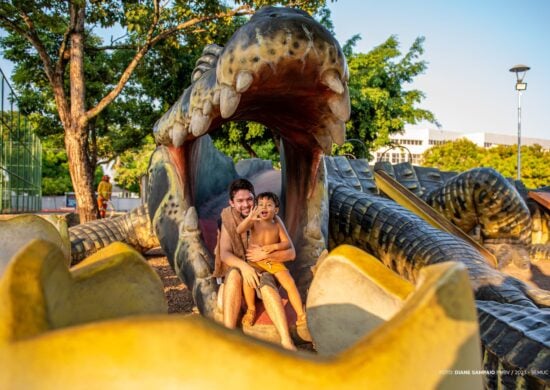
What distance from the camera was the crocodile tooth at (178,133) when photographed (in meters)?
1.82

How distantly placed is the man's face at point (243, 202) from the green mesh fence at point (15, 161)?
1084 centimetres

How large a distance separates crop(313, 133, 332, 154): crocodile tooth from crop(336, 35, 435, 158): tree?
14.6m

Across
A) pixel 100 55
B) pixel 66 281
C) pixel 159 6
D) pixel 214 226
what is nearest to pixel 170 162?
pixel 214 226

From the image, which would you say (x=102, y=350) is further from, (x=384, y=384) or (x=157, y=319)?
(x=384, y=384)

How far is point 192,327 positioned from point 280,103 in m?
1.56

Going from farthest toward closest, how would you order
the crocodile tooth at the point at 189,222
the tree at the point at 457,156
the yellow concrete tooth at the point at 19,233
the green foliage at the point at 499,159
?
the tree at the point at 457,156, the green foliage at the point at 499,159, the crocodile tooth at the point at 189,222, the yellow concrete tooth at the point at 19,233

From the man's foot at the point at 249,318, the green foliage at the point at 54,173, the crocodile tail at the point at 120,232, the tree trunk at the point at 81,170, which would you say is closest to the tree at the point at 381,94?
the tree trunk at the point at 81,170

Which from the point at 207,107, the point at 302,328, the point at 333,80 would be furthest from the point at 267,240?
the point at 333,80

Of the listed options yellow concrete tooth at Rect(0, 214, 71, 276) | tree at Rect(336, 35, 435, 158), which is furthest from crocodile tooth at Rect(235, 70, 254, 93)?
tree at Rect(336, 35, 435, 158)

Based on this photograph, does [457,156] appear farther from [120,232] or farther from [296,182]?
[296,182]

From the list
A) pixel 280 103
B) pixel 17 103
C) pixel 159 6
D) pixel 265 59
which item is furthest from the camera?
pixel 17 103

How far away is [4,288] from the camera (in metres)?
0.48

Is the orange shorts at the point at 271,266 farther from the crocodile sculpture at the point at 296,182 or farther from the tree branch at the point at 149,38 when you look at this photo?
the tree branch at the point at 149,38

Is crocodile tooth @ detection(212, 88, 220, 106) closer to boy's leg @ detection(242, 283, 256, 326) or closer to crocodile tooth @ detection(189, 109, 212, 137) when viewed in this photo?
crocodile tooth @ detection(189, 109, 212, 137)
